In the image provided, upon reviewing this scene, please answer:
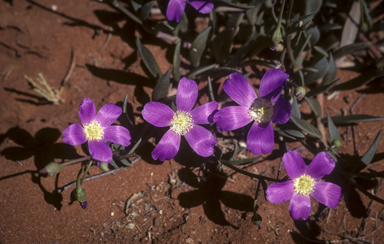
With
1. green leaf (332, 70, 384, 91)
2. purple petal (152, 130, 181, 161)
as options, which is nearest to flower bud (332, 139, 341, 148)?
green leaf (332, 70, 384, 91)

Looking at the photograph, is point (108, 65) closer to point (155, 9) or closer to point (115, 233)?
point (155, 9)

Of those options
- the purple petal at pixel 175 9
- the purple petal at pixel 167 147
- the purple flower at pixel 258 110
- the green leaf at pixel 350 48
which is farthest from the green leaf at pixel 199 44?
the green leaf at pixel 350 48

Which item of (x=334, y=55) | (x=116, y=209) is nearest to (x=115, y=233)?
(x=116, y=209)

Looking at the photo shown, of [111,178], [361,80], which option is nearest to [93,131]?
[111,178]

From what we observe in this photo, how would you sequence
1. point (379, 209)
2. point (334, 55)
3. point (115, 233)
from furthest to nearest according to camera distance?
1. point (334, 55)
2. point (379, 209)
3. point (115, 233)

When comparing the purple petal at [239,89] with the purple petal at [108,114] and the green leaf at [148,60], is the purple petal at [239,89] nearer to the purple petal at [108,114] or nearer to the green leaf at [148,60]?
the green leaf at [148,60]

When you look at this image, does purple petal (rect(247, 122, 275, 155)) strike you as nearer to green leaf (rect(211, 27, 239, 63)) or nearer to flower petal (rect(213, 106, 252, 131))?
flower petal (rect(213, 106, 252, 131))

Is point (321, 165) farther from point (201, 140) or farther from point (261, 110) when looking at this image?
point (201, 140)
